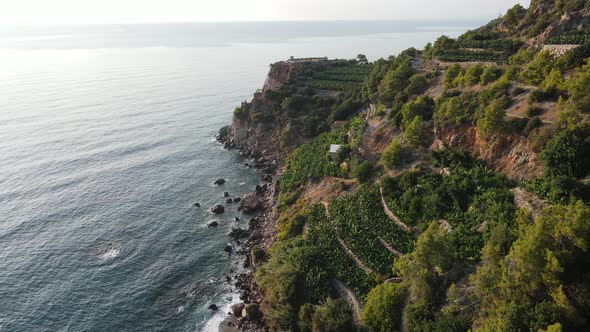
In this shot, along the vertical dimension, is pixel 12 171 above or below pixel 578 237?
below

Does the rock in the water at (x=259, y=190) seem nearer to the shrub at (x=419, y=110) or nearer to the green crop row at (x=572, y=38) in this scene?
the shrub at (x=419, y=110)

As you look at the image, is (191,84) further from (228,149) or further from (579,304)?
(579,304)

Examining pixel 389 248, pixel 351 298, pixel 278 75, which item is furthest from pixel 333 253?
pixel 278 75

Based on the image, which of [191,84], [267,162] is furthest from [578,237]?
[191,84]

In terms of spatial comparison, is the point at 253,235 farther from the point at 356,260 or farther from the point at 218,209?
the point at 356,260

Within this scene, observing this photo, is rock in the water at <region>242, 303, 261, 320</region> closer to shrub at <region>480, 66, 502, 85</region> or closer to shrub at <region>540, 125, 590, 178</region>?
shrub at <region>540, 125, 590, 178</region>

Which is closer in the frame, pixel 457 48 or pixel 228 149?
pixel 457 48
